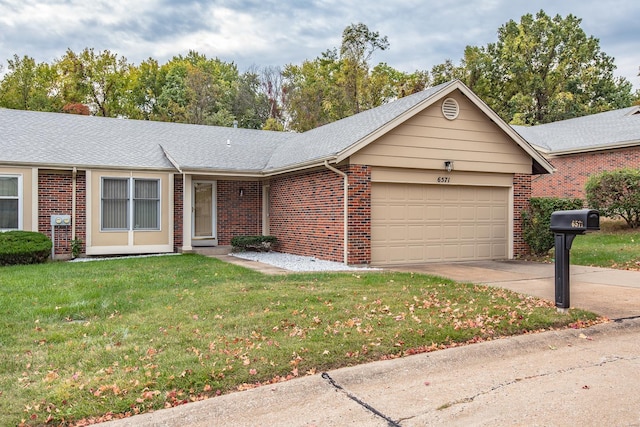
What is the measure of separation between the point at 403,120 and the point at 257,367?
851 centimetres

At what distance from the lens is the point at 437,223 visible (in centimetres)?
1290

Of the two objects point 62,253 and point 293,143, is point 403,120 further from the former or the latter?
point 62,253

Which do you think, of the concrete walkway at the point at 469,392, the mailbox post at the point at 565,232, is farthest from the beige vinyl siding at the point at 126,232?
the concrete walkway at the point at 469,392

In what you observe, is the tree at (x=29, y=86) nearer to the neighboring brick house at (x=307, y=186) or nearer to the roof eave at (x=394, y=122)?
the neighboring brick house at (x=307, y=186)

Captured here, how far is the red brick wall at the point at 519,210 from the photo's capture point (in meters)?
13.8

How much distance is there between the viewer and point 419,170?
1250 centimetres

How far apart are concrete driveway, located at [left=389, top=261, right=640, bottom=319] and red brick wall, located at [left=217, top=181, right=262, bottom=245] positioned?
20.6ft

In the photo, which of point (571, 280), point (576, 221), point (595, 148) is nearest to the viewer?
point (576, 221)

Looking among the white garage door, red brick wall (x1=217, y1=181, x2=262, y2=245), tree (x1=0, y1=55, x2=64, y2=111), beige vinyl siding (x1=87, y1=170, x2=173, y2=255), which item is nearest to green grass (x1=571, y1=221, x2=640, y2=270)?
the white garage door

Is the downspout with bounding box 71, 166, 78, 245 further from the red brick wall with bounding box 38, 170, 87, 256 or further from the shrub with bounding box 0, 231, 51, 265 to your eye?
the shrub with bounding box 0, 231, 51, 265

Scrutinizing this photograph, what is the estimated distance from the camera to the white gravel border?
11133 mm

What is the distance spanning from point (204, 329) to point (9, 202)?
1039 cm

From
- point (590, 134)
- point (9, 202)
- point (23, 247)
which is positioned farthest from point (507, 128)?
point (9, 202)

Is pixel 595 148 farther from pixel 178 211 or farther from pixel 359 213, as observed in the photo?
pixel 178 211
